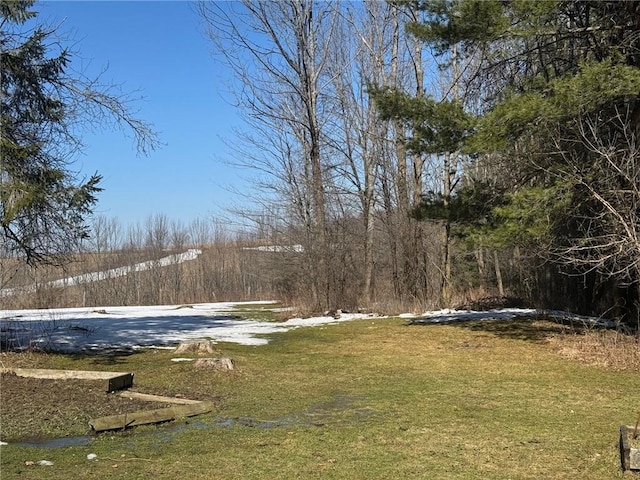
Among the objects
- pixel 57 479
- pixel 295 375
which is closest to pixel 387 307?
pixel 295 375

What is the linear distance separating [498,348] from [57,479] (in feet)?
27.3

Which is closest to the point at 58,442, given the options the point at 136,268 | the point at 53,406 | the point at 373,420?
the point at 53,406

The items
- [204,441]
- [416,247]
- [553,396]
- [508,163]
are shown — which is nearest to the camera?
[204,441]

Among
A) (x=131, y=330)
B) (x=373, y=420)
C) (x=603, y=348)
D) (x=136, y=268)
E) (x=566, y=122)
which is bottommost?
(x=373, y=420)

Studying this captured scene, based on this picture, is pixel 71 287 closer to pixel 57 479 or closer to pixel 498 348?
pixel 498 348

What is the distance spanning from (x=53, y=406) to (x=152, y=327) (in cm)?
962

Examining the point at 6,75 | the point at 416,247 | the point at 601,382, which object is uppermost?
the point at 6,75

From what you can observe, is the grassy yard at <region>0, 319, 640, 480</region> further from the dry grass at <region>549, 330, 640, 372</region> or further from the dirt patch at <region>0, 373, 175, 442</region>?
the dirt patch at <region>0, 373, 175, 442</region>

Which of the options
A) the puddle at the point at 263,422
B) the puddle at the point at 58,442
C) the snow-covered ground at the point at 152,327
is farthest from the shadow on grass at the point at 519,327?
the puddle at the point at 58,442

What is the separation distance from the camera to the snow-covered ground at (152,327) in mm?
11992

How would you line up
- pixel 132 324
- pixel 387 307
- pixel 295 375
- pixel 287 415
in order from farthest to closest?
pixel 387 307 < pixel 132 324 < pixel 295 375 < pixel 287 415

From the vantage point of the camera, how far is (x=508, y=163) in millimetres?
12227

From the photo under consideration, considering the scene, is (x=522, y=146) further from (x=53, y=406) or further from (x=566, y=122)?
(x=53, y=406)

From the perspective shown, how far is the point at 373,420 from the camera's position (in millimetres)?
5934
